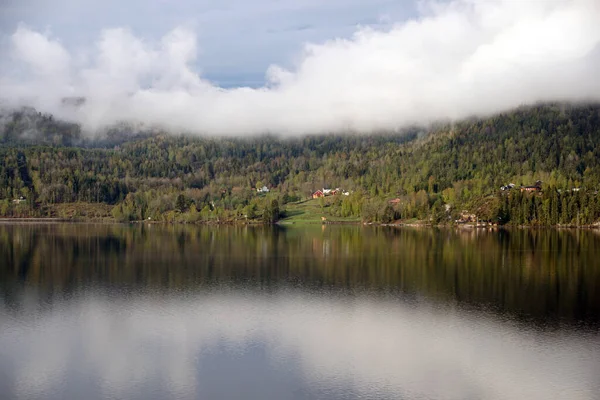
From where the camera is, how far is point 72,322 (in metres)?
46.6

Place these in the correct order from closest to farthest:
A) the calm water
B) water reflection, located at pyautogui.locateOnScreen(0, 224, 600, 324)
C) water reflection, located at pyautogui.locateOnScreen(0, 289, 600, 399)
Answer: water reflection, located at pyautogui.locateOnScreen(0, 289, 600, 399)
the calm water
water reflection, located at pyautogui.locateOnScreen(0, 224, 600, 324)

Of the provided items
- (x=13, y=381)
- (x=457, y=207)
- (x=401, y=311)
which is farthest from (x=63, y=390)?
(x=457, y=207)

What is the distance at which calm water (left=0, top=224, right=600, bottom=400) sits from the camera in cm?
3341

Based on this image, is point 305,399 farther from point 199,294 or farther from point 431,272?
point 431,272

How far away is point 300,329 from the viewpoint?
4466 centimetres

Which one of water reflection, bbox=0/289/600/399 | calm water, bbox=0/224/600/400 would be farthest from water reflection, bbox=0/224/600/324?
water reflection, bbox=0/289/600/399

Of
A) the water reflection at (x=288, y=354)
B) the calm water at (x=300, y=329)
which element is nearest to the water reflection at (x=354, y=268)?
the calm water at (x=300, y=329)

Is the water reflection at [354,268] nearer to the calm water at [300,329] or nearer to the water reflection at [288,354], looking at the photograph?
the calm water at [300,329]

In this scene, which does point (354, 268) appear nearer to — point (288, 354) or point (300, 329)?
point (300, 329)

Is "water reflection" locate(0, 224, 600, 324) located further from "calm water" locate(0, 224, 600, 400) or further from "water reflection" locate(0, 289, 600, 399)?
"water reflection" locate(0, 289, 600, 399)

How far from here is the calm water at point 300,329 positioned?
110ft

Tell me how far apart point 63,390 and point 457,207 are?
178250 mm

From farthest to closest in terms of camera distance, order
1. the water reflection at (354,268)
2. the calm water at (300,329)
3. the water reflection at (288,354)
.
Answer: the water reflection at (354,268)
the calm water at (300,329)
the water reflection at (288,354)

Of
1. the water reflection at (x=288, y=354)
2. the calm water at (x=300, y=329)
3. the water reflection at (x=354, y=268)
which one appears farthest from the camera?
the water reflection at (x=354, y=268)
